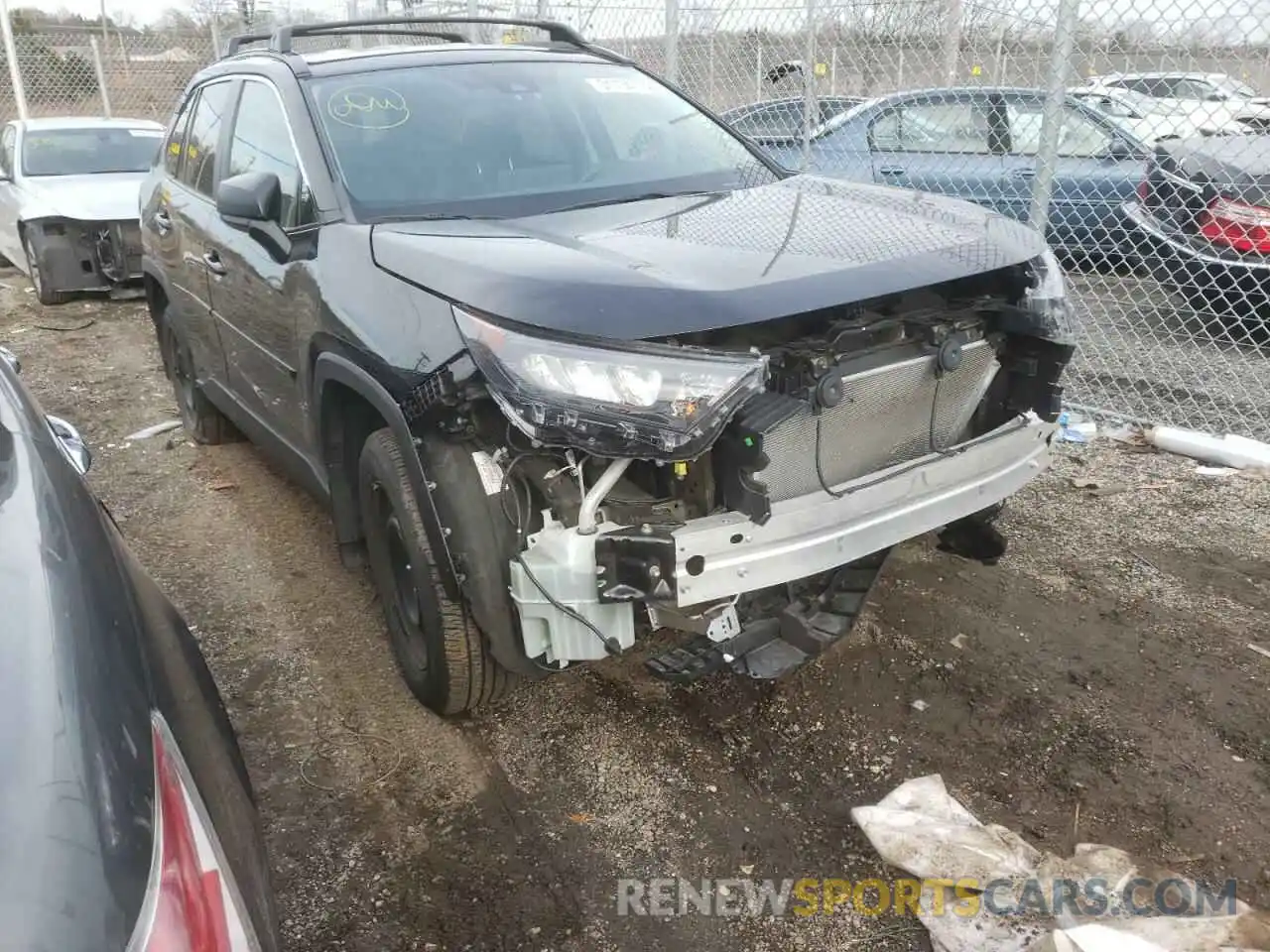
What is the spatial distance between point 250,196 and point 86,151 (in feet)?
24.5

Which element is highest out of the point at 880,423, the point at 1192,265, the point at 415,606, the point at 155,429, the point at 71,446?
the point at 71,446

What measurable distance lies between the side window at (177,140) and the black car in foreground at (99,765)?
3.33m

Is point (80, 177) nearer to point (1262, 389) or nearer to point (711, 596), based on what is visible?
point (711, 596)

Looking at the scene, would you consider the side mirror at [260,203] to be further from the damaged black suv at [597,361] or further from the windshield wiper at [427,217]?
the windshield wiper at [427,217]

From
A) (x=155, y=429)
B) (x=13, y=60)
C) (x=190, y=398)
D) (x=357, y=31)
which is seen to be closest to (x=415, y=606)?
(x=357, y=31)

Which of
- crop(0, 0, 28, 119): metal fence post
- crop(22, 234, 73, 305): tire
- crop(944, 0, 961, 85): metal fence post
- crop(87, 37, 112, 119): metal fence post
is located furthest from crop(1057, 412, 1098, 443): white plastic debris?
crop(87, 37, 112, 119): metal fence post

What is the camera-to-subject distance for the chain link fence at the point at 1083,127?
4941 mm

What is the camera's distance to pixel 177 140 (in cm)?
477

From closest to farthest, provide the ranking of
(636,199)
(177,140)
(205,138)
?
(636,199)
(205,138)
(177,140)

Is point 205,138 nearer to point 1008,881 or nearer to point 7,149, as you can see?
point 1008,881

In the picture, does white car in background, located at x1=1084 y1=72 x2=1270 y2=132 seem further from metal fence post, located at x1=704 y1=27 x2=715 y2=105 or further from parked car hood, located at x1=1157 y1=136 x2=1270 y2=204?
metal fence post, located at x1=704 y1=27 x2=715 y2=105

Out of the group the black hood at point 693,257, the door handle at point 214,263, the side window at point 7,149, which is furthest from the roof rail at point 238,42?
the side window at point 7,149

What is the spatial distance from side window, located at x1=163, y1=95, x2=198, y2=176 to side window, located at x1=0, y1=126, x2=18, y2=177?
5.23 m

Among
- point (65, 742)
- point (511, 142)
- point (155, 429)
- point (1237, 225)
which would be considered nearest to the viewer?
point (65, 742)
